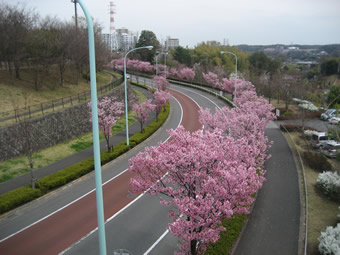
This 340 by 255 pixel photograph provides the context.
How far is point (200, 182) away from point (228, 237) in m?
4.09

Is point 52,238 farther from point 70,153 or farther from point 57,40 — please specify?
point 57,40

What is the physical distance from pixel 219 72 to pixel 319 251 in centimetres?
5113

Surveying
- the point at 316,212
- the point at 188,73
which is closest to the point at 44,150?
the point at 316,212

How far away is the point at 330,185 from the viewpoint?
58.4 ft

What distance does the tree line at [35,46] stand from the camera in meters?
29.6

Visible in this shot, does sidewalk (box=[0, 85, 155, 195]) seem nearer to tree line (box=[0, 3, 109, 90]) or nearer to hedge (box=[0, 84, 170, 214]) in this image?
hedge (box=[0, 84, 170, 214])

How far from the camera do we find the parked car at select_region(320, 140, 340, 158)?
80.2 ft

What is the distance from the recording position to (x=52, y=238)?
43.3 ft

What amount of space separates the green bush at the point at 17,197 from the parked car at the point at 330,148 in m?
22.1

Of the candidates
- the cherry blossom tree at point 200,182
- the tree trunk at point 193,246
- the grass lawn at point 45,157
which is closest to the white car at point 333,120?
the grass lawn at point 45,157

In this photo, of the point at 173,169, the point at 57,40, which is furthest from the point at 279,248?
the point at 57,40

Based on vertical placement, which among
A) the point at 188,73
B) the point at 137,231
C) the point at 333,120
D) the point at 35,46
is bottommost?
the point at 137,231

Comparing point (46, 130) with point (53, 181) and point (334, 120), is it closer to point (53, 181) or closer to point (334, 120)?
point (53, 181)

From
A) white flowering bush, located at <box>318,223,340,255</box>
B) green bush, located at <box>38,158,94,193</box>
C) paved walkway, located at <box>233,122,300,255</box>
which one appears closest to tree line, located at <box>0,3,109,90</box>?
green bush, located at <box>38,158,94,193</box>
